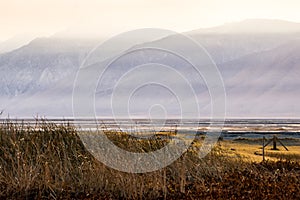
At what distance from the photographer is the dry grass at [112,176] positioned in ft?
44.9

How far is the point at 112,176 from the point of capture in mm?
14758

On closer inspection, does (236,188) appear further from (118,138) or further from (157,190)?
(118,138)

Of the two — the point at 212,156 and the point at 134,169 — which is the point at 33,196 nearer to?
the point at 134,169

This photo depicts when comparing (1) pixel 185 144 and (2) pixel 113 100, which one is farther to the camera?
(1) pixel 185 144

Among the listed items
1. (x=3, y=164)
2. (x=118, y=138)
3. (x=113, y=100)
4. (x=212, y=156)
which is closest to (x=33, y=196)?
(x=3, y=164)

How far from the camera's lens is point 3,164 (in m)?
16.0

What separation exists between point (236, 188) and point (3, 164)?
6110 mm

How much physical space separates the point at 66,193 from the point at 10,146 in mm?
3762

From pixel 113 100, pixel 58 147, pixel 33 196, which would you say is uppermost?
pixel 113 100

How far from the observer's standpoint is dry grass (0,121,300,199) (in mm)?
13695

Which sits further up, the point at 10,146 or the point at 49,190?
the point at 10,146

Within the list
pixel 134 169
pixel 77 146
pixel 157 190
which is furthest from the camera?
pixel 77 146

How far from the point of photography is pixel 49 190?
1402cm

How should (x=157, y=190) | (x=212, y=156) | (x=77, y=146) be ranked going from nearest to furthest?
(x=157, y=190) < (x=77, y=146) < (x=212, y=156)
